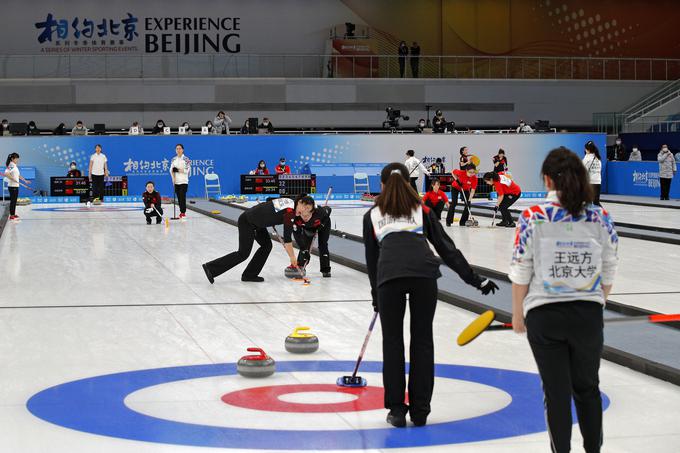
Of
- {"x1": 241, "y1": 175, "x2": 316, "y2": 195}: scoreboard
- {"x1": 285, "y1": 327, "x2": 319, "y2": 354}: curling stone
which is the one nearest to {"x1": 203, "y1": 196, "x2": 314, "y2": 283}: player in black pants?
{"x1": 285, "y1": 327, "x2": 319, "y2": 354}: curling stone

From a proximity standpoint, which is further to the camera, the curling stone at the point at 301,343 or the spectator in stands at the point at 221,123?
the spectator in stands at the point at 221,123

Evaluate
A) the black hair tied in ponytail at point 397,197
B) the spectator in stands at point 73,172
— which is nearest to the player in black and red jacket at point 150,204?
the spectator in stands at point 73,172

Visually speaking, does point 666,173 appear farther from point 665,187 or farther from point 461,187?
point 461,187

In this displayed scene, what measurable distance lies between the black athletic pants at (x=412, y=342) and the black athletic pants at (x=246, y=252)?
7.11 m

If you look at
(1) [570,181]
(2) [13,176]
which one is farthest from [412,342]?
(2) [13,176]

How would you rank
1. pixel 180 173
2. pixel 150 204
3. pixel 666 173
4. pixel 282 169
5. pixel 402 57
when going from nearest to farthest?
pixel 150 204, pixel 180 173, pixel 666 173, pixel 282 169, pixel 402 57

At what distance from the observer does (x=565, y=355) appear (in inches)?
185

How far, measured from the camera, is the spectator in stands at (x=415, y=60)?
4364 centimetres

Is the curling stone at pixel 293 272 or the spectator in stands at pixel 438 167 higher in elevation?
the spectator in stands at pixel 438 167

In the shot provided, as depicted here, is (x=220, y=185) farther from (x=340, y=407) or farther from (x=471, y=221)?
(x=340, y=407)

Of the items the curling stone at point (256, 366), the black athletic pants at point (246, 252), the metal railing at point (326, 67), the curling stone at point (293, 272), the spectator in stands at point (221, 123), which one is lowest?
the curling stone at point (293, 272)

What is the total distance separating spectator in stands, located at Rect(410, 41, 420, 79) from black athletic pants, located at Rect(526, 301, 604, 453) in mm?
39357

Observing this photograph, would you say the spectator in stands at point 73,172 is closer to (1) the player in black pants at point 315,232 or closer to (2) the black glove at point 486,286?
(1) the player in black pants at point 315,232

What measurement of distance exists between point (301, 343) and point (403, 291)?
2480 millimetres
